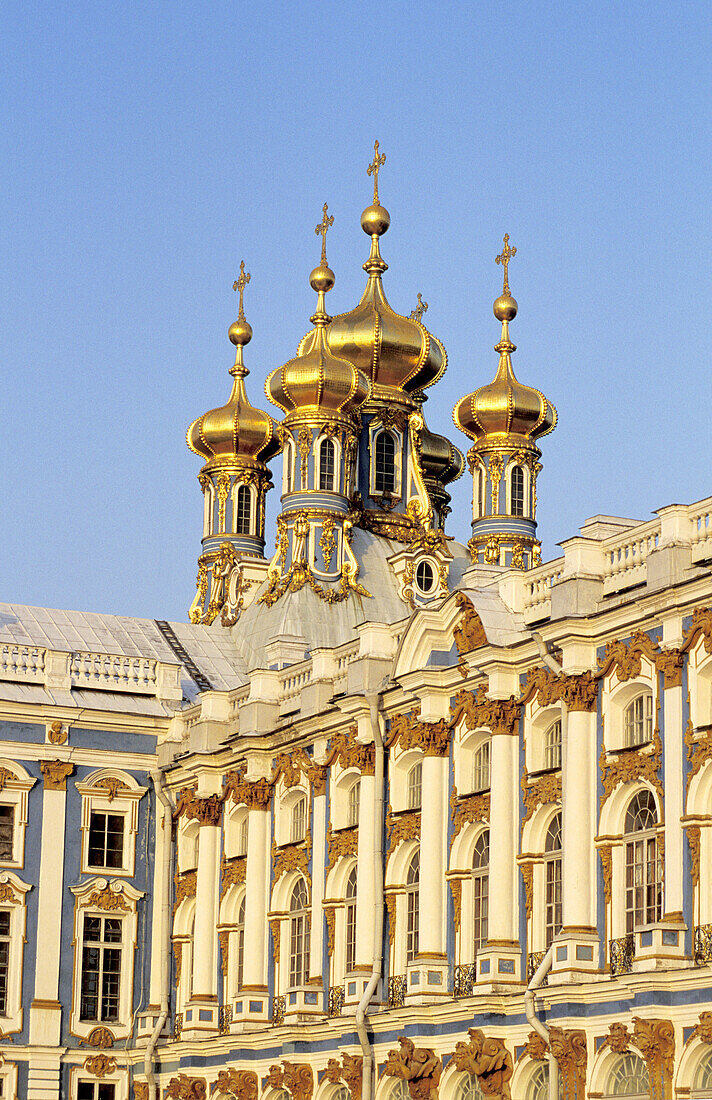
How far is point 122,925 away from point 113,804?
2271mm

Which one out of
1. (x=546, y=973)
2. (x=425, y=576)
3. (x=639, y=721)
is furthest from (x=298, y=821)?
(x=425, y=576)

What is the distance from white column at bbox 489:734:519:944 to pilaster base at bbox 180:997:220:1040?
9.40 metres

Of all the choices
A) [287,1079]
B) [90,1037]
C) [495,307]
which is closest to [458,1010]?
[287,1079]

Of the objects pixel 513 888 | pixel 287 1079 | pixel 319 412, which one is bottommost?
pixel 287 1079

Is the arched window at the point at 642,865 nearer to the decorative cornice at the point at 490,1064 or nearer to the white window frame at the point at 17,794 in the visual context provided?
the decorative cornice at the point at 490,1064

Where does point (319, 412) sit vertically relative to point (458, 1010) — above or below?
above

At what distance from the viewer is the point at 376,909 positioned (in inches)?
1390

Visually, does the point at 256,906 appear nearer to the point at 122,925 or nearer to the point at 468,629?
the point at 122,925

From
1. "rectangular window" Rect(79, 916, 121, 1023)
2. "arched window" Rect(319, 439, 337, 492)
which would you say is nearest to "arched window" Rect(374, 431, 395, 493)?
"arched window" Rect(319, 439, 337, 492)

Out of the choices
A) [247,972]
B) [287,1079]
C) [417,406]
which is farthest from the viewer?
[417,406]

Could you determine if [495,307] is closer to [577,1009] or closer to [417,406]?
[417,406]

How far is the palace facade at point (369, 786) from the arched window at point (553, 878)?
0.06m

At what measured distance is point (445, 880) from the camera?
33.9 m

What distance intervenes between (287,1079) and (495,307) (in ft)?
80.2
